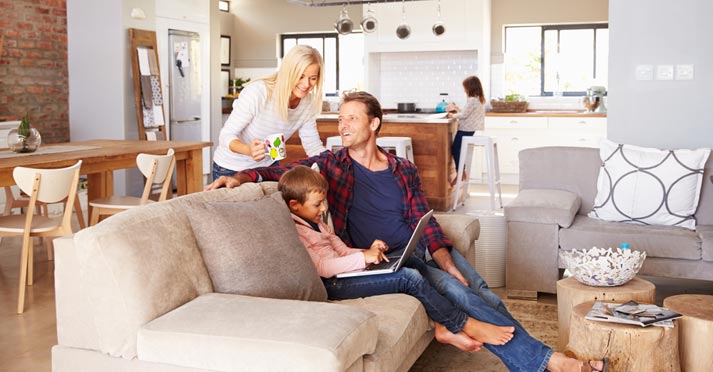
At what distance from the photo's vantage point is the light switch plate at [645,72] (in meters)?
5.56

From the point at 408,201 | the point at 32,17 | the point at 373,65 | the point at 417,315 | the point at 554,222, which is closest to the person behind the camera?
the point at 417,315

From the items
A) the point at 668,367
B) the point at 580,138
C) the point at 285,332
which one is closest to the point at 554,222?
the point at 668,367

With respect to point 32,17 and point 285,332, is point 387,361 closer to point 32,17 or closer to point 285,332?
point 285,332

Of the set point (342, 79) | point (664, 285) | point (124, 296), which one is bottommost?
point (664, 285)

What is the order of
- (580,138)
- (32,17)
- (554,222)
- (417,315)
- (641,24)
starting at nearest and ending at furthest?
(417,315)
(554,222)
(641,24)
(32,17)
(580,138)

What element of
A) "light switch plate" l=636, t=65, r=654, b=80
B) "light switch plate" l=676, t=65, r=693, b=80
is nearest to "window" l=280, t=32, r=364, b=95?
"light switch plate" l=636, t=65, r=654, b=80

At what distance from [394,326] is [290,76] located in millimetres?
1334

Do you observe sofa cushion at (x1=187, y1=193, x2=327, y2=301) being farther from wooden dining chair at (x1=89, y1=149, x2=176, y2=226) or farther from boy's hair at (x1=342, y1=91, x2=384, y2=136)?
wooden dining chair at (x1=89, y1=149, x2=176, y2=226)

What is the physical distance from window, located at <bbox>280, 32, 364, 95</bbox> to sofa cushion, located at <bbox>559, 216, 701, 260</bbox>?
6.88 meters

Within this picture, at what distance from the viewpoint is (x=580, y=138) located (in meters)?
9.55

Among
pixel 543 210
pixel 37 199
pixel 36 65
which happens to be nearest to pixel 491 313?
pixel 543 210

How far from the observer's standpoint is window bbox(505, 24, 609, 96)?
33.6 feet

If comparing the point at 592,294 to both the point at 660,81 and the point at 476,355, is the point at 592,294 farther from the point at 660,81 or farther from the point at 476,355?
the point at 660,81

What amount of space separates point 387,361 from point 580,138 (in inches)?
292
